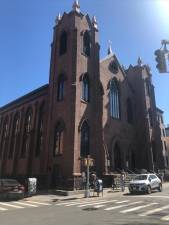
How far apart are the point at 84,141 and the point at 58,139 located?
2.84 meters

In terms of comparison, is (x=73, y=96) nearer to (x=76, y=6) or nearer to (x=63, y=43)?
(x=63, y=43)

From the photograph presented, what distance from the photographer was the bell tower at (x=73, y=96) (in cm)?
2522

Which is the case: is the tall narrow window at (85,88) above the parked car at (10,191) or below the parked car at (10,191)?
above

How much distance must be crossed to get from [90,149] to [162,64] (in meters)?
17.8

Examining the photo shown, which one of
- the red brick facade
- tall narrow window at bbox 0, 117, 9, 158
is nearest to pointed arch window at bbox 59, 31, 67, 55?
the red brick facade

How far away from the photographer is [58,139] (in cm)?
2703

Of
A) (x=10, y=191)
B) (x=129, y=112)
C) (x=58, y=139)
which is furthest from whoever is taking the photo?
(x=129, y=112)

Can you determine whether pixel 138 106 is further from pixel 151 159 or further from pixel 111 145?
pixel 111 145

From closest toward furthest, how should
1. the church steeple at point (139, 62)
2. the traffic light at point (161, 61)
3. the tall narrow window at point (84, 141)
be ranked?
the traffic light at point (161, 61), the tall narrow window at point (84, 141), the church steeple at point (139, 62)

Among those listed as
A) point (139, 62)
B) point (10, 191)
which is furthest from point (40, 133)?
point (139, 62)

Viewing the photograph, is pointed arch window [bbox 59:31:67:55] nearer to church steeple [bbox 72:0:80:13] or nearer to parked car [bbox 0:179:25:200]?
church steeple [bbox 72:0:80:13]

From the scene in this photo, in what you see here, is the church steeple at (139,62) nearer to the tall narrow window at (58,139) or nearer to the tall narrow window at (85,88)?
the tall narrow window at (85,88)

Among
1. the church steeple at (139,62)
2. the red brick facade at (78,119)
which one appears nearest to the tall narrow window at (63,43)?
the red brick facade at (78,119)

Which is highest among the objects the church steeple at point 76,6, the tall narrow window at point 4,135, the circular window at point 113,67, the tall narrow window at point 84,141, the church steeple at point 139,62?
the church steeple at point 76,6
